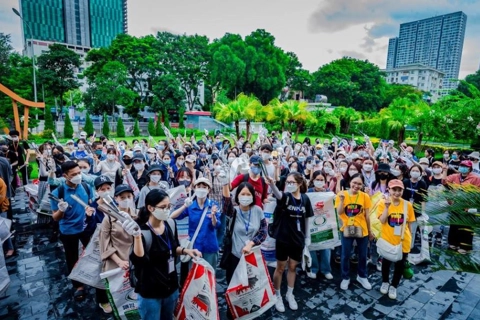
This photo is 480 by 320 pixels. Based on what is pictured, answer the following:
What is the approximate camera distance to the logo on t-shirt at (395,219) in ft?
13.4

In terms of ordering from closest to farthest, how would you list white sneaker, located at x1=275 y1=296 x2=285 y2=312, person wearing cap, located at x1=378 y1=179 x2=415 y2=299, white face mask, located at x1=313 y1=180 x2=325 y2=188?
white sneaker, located at x1=275 y1=296 x2=285 y2=312
person wearing cap, located at x1=378 y1=179 x2=415 y2=299
white face mask, located at x1=313 y1=180 x2=325 y2=188

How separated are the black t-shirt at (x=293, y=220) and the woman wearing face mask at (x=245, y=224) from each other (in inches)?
12.2

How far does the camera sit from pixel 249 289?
133 inches

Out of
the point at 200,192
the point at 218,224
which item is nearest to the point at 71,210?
the point at 200,192

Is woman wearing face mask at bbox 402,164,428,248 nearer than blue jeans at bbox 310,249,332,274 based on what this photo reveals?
No

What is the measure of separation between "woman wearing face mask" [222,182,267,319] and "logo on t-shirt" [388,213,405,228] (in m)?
1.89

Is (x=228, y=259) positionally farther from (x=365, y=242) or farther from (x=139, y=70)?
(x=139, y=70)

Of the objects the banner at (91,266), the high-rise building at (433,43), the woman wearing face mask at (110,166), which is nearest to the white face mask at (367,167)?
the banner at (91,266)

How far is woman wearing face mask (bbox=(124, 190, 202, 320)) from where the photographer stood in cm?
259

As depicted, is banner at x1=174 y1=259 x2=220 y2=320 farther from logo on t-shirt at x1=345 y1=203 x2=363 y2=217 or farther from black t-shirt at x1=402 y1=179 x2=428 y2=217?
black t-shirt at x1=402 y1=179 x2=428 y2=217

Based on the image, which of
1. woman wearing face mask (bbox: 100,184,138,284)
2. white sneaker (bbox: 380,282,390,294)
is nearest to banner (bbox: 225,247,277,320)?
woman wearing face mask (bbox: 100,184,138,284)

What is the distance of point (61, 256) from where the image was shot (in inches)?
215

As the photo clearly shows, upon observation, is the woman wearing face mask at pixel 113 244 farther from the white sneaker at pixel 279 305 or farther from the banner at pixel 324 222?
the banner at pixel 324 222

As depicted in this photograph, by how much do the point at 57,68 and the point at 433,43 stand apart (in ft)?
530
